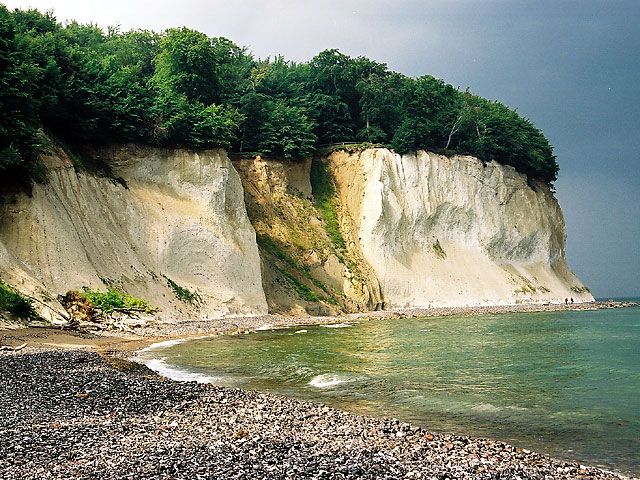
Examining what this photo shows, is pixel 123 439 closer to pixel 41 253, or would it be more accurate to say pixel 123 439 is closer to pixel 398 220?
pixel 41 253

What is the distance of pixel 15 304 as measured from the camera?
24750 millimetres

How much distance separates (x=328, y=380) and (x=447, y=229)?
156 feet

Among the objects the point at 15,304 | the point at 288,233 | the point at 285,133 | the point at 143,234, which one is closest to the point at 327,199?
the point at 285,133

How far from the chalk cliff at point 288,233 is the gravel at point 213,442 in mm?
16348

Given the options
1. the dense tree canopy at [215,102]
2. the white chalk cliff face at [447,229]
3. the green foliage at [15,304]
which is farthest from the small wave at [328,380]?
the white chalk cliff face at [447,229]

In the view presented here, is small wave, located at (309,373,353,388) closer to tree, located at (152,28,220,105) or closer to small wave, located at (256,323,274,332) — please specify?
small wave, located at (256,323,274,332)

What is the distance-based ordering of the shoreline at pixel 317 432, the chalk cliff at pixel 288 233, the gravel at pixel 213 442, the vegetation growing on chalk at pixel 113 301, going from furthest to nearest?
the chalk cliff at pixel 288 233 < the vegetation growing on chalk at pixel 113 301 < the shoreline at pixel 317 432 < the gravel at pixel 213 442

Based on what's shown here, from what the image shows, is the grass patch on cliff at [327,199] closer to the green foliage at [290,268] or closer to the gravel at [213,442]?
the green foliage at [290,268]

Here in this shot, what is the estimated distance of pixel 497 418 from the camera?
12141mm

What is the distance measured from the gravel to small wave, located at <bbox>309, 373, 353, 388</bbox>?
286 cm

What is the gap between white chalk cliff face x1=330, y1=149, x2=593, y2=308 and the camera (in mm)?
56094

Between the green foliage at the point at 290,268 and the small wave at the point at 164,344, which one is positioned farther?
the green foliage at the point at 290,268

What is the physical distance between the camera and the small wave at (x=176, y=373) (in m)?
16.5

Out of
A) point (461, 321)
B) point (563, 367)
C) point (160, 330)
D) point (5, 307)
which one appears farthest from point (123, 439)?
point (461, 321)
